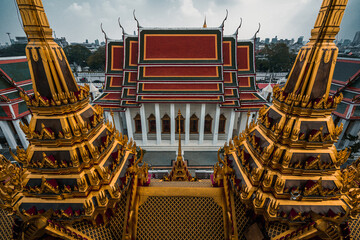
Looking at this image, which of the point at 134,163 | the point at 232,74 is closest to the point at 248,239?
the point at 134,163

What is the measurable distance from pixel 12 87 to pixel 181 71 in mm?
15118

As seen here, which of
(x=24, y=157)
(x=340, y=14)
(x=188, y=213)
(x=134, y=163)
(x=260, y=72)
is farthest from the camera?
(x=260, y=72)

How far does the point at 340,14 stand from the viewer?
13.1ft

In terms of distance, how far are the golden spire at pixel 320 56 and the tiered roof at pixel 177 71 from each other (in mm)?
11063

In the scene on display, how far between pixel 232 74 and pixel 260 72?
132ft

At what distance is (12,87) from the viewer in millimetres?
15211

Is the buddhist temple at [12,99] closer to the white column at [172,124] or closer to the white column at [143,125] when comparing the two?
the white column at [143,125]

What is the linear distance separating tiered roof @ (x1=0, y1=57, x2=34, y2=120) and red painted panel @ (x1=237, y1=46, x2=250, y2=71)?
20.2 metres

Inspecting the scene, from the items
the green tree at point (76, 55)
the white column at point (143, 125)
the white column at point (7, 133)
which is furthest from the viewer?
the green tree at point (76, 55)

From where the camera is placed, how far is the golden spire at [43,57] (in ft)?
13.3

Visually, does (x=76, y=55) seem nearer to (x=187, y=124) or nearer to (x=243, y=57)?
(x=187, y=124)

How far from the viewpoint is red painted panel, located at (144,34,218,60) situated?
16484 mm

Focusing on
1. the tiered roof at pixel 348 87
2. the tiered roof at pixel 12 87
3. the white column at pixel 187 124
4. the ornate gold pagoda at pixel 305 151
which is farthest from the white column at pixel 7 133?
the tiered roof at pixel 348 87

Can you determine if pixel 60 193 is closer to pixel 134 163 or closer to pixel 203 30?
pixel 134 163
